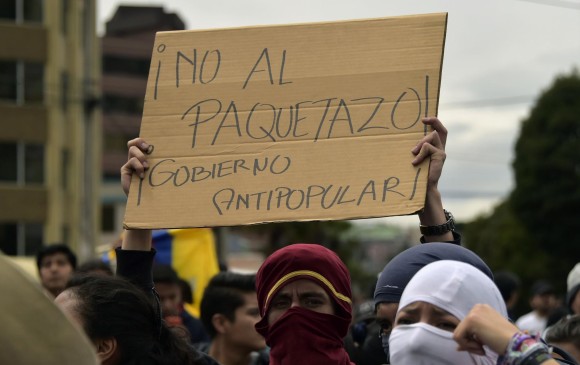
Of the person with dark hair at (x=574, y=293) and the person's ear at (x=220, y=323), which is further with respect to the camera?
the person with dark hair at (x=574, y=293)

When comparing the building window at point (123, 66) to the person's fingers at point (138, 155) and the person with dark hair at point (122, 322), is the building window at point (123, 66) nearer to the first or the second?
the person's fingers at point (138, 155)

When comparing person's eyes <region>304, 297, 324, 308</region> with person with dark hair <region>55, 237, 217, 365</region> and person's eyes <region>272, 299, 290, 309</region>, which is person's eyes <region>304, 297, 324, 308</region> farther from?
person with dark hair <region>55, 237, 217, 365</region>

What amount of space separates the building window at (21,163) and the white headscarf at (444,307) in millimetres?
34367

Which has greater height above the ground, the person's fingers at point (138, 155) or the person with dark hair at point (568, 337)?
the person's fingers at point (138, 155)

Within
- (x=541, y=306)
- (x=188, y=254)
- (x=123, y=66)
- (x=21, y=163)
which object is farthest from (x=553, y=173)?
(x=188, y=254)

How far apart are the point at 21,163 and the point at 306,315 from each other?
1330 inches

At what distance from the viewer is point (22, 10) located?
36.0 m

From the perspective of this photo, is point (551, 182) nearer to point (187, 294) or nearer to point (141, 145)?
point (187, 294)

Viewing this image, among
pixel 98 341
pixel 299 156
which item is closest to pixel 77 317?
pixel 98 341

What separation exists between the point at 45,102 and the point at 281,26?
33.2 meters

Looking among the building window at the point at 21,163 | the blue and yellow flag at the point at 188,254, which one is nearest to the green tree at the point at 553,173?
the building window at the point at 21,163

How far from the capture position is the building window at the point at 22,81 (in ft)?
118

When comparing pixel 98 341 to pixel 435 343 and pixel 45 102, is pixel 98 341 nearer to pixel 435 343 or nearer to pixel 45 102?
pixel 435 343

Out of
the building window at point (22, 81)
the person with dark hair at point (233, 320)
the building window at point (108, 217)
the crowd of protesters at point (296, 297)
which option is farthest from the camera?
the building window at point (108, 217)
